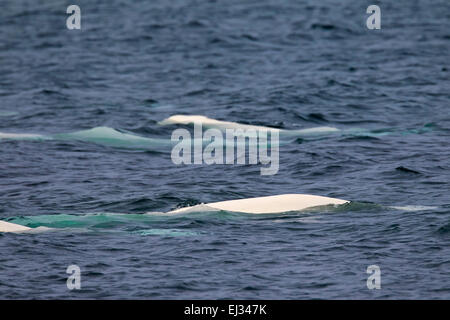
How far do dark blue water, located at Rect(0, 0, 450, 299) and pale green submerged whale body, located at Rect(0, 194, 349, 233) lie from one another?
331 mm

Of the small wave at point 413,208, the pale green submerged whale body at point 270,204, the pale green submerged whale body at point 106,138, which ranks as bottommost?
the small wave at point 413,208

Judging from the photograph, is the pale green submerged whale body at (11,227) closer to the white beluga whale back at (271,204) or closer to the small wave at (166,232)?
the small wave at (166,232)

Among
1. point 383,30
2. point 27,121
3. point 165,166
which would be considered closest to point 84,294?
point 165,166

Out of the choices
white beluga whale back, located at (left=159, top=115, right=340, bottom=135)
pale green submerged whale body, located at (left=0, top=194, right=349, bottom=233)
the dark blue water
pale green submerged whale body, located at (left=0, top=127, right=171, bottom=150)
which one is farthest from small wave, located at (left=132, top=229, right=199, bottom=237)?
white beluga whale back, located at (left=159, top=115, right=340, bottom=135)

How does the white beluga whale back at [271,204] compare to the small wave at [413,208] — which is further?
the white beluga whale back at [271,204]

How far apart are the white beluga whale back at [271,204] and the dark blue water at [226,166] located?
0.35 m

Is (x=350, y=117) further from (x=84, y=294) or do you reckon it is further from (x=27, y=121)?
(x=84, y=294)

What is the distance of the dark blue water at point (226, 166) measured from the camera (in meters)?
14.6

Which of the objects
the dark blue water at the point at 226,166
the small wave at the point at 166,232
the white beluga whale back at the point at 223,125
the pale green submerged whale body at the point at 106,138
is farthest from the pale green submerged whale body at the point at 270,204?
the white beluga whale back at the point at 223,125

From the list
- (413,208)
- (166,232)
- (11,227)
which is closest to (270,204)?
(166,232)
